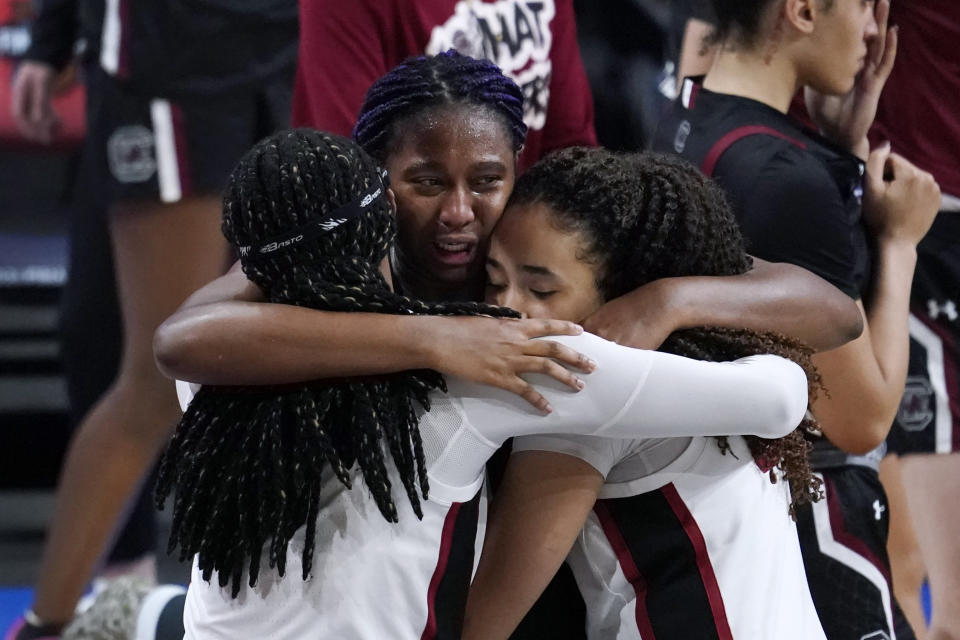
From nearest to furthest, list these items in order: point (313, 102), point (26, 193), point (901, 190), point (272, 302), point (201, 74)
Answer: point (272, 302) → point (901, 190) → point (313, 102) → point (201, 74) → point (26, 193)

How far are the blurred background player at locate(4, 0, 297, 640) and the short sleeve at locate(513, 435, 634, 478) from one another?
56.7 inches

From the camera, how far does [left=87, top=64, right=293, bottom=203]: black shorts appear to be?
8.64ft

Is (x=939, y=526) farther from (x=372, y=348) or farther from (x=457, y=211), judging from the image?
(x=372, y=348)

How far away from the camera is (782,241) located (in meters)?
1.88

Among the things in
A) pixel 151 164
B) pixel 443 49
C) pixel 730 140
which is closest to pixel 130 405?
pixel 151 164

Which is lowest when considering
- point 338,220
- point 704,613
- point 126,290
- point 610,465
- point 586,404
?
point 126,290

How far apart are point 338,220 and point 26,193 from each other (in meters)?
1.86

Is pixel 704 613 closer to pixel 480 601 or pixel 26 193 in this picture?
pixel 480 601

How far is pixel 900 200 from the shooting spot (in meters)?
2.09

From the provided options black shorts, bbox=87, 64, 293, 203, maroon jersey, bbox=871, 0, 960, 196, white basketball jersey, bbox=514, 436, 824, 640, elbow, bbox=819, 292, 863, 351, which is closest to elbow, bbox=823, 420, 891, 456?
elbow, bbox=819, 292, 863, 351

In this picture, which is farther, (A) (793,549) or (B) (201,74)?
(B) (201,74)

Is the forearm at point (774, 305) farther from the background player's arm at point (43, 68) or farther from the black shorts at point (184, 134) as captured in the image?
the background player's arm at point (43, 68)

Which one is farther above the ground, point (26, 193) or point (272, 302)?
point (272, 302)

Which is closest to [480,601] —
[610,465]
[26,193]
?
[610,465]
